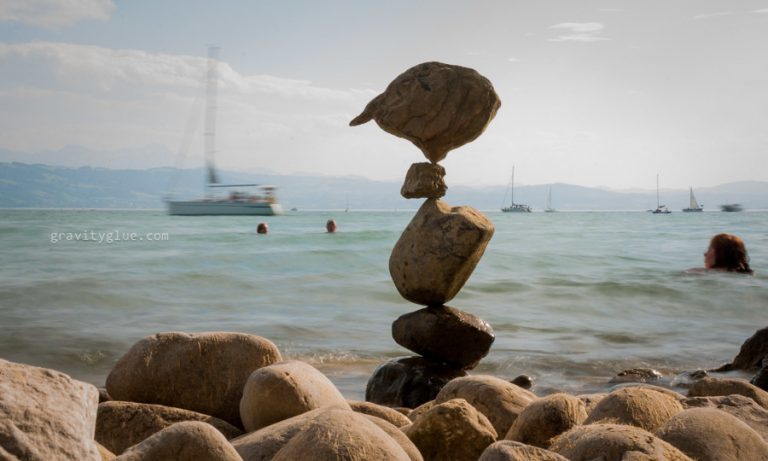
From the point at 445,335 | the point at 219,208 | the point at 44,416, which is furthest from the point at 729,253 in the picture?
the point at 219,208

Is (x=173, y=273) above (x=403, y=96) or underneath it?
underneath

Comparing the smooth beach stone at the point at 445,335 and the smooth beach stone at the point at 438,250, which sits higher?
the smooth beach stone at the point at 438,250

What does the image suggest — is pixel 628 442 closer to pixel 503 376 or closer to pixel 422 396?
pixel 422 396

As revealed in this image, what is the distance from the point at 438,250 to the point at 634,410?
2.61 meters

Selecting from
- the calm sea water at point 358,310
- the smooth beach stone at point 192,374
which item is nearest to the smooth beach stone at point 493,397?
the smooth beach stone at point 192,374

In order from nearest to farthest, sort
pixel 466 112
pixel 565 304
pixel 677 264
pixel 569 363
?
pixel 466 112, pixel 569 363, pixel 565 304, pixel 677 264

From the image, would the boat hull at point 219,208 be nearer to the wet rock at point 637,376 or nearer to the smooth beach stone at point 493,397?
the wet rock at point 637,376

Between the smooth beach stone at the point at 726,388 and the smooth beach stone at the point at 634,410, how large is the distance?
4.24 ft

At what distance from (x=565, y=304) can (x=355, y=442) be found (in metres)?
10.8

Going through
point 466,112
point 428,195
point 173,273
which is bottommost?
point 173,273

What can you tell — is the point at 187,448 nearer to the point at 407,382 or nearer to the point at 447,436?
the point at 447,436

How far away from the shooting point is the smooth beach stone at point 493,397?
3.96 meters

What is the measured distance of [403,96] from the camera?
19.2 feet

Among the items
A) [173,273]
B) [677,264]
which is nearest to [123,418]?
[173,273]
